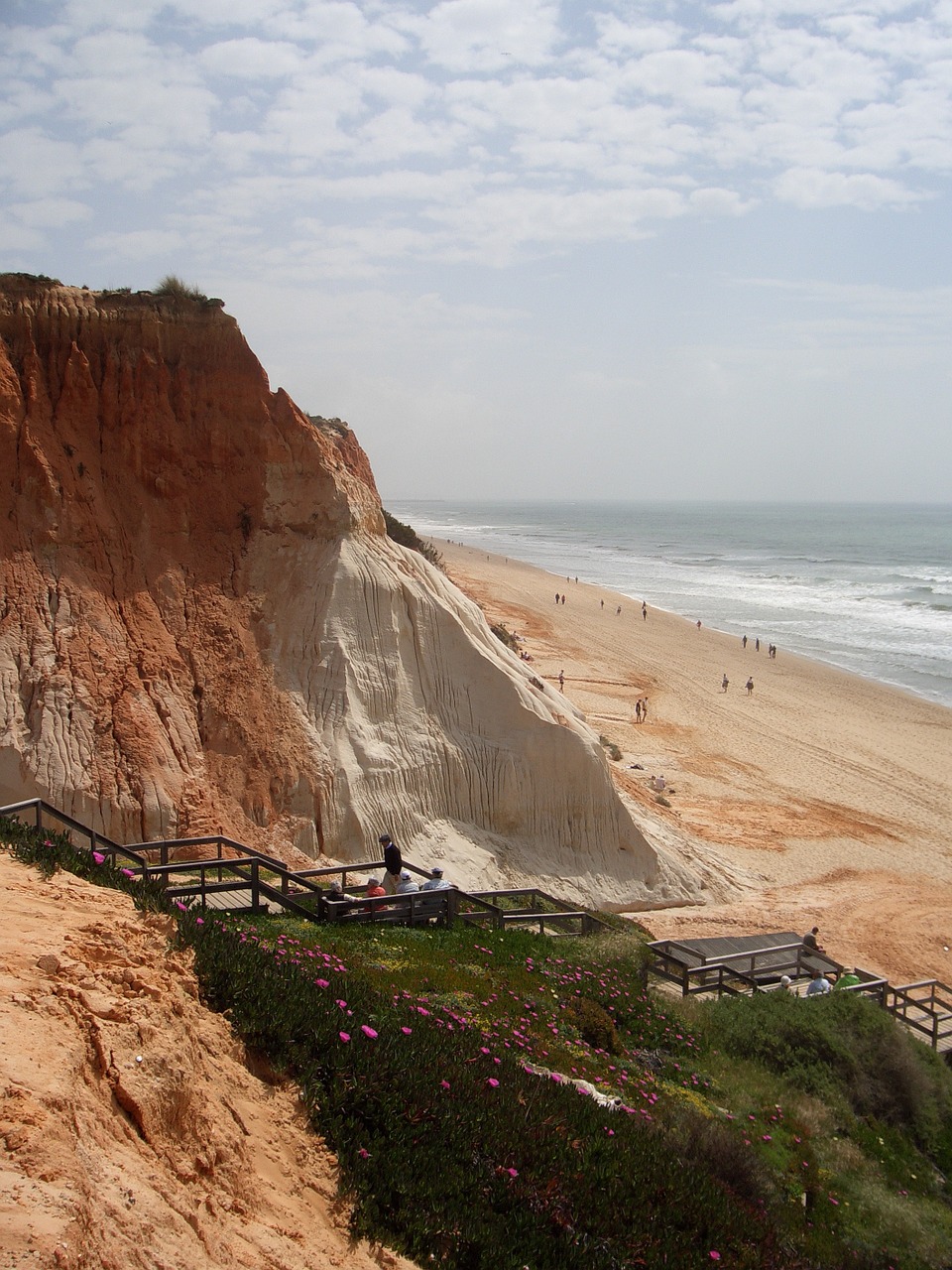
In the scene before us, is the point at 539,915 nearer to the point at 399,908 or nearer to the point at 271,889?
the point at 399,908

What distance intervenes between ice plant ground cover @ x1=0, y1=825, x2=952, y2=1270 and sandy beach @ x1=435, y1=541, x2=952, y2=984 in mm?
6256

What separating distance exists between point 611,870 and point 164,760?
27.2 ft

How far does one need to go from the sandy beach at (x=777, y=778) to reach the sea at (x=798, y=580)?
5461mm

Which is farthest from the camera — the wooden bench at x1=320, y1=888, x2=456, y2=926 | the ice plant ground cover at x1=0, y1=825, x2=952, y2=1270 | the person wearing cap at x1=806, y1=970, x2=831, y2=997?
the person wearing cap at x1=806, y1=970, x2=831, y2=997

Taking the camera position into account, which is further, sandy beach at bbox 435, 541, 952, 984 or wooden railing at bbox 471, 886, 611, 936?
sandy beach at bbox 435, 541, 952, 984

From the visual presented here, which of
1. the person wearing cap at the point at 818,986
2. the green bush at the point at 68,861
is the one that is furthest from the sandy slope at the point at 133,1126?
the person wearing cap at the point at 818,986

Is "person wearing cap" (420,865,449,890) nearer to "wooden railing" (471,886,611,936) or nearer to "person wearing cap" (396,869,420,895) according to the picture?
"person wearing cap" (396,869,420,895)

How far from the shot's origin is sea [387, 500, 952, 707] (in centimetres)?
5592

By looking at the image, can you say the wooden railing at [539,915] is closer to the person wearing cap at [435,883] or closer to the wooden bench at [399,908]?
the person wearing cap at [435,883]

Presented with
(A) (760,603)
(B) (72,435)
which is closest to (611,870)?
(B) (72,435)

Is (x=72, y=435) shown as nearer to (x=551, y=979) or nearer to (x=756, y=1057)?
(x=551, y=979)

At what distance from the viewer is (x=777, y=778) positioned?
30.4m

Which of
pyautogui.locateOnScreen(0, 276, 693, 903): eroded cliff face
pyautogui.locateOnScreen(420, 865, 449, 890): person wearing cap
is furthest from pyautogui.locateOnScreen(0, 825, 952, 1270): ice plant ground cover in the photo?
pyautogui.locateOnScreen(0, 276, 693, 903): eroded cliff face

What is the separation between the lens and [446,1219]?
196 inches
